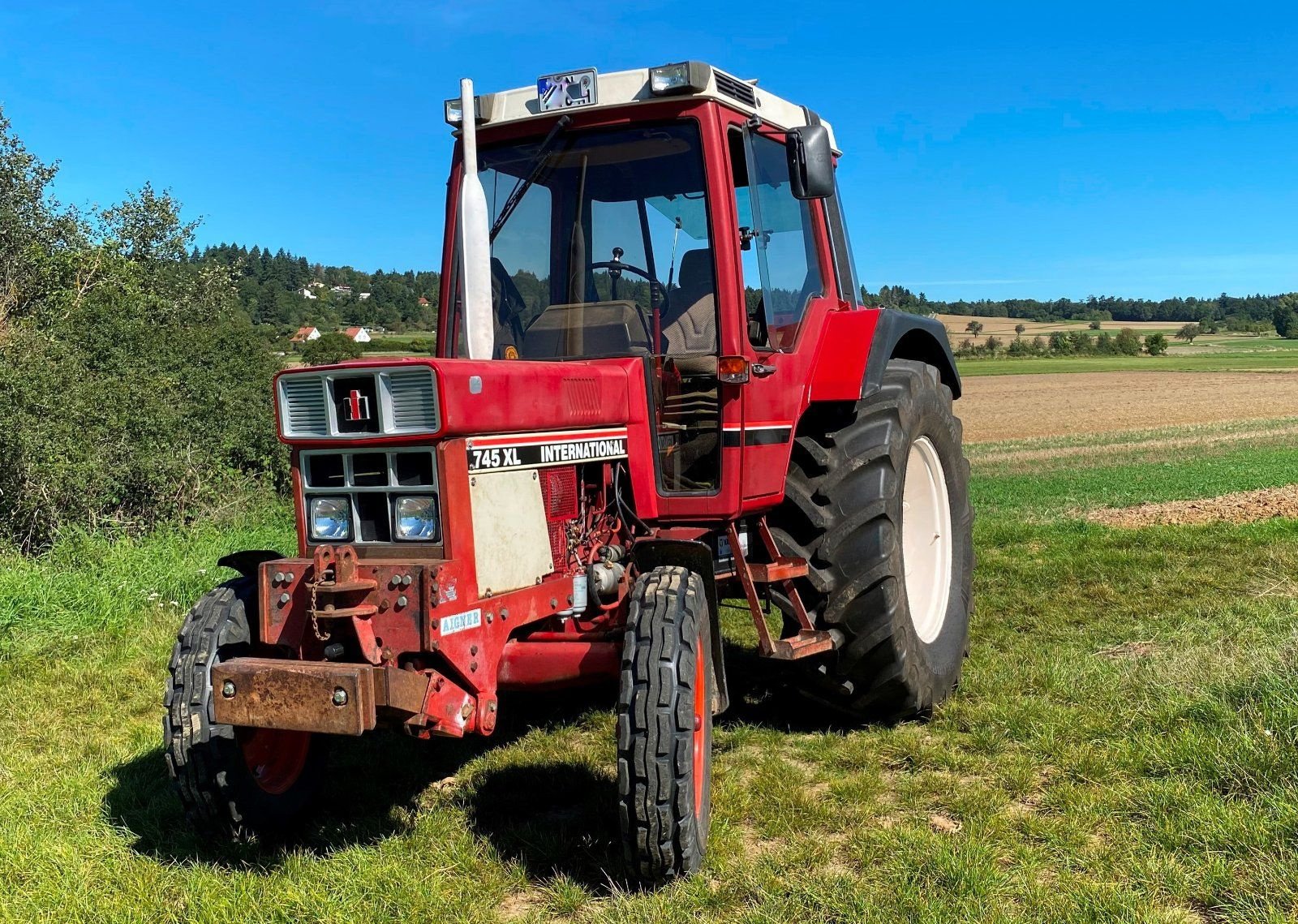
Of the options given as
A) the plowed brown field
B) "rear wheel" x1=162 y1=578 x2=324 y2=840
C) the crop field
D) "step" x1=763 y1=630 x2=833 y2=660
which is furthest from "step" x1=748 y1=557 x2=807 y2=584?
the crop field

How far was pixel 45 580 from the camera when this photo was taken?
6945 millimetres

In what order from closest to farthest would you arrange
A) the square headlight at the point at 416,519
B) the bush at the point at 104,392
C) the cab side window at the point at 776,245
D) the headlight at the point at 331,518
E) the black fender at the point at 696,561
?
1. the square headlight at the point at 416,519
2. the headlight at the point at 331,518
3. the black fender at the point at 696,561
4. the cab side window at the point at 776,245
5. the bush at the point at 104,392

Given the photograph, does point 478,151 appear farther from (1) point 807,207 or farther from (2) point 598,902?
(2) point 598,902

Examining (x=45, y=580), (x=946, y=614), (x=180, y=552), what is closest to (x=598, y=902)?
(x=946, y=614)

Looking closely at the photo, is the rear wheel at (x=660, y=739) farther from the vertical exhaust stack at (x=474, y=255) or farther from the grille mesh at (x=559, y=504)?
the vertical exhaust stack at (x=474, y=255)

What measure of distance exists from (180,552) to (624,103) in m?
5.75

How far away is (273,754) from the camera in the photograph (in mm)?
3764

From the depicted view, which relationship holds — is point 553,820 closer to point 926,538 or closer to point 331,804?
point 331,804

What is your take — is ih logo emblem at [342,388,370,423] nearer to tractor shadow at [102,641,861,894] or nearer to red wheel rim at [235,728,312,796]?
red wheel rim at [235,728,312,796]

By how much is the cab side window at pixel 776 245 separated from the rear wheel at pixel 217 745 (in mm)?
2196

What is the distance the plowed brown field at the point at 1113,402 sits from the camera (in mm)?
28797

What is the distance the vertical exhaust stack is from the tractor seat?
81cm

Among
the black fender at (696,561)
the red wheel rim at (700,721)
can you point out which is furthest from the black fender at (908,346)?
the red wheel rim at (700,721)

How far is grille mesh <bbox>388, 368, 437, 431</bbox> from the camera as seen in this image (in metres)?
3.12
